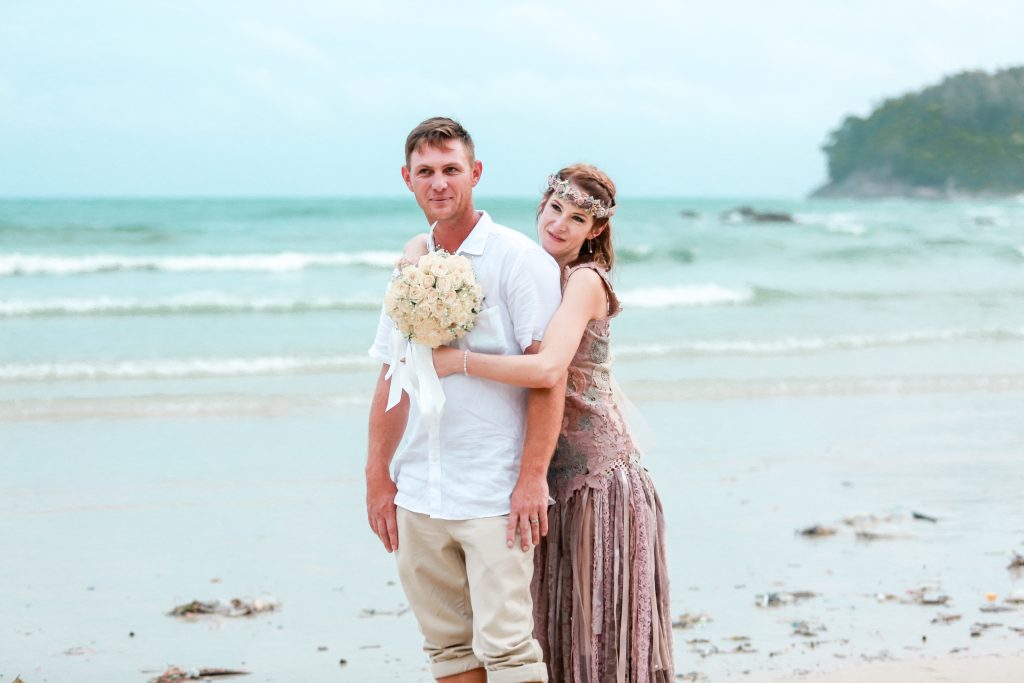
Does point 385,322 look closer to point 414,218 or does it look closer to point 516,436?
point 516,436

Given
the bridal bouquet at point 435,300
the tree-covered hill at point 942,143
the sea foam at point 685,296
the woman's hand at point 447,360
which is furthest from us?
the tree-covered hill at point 942,143

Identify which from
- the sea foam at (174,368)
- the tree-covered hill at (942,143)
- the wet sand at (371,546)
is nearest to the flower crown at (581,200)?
the wet sand at (371,546)

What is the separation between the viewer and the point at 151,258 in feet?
79.5

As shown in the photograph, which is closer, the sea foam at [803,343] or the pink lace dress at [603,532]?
the pink lace dress at [603,532]

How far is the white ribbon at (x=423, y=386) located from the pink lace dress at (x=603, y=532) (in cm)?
44

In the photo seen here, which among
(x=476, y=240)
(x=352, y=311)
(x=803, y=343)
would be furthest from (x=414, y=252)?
(x=352, y=311)

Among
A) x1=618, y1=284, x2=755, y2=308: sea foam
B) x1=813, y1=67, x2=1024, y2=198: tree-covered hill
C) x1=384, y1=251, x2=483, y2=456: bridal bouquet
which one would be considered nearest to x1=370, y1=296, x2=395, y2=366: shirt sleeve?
x1=384, y1=251, x2=483, y2=456: bridal bouquet

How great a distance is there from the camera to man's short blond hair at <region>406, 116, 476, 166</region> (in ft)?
10.9

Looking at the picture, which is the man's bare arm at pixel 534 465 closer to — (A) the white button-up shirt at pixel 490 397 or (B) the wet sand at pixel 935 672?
(A) the white button-up shirt at pixel 490 397

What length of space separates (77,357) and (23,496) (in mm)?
6164

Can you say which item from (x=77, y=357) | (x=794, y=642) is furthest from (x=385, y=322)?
(x=77, y=357)

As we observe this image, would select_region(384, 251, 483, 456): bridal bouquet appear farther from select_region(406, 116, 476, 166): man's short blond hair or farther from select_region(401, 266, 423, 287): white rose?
select_region(406, 116, 476, 166): man's short blond hair

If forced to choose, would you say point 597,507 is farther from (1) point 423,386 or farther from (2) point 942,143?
(2) point 942,143

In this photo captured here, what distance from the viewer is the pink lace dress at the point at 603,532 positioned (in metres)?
3.57
